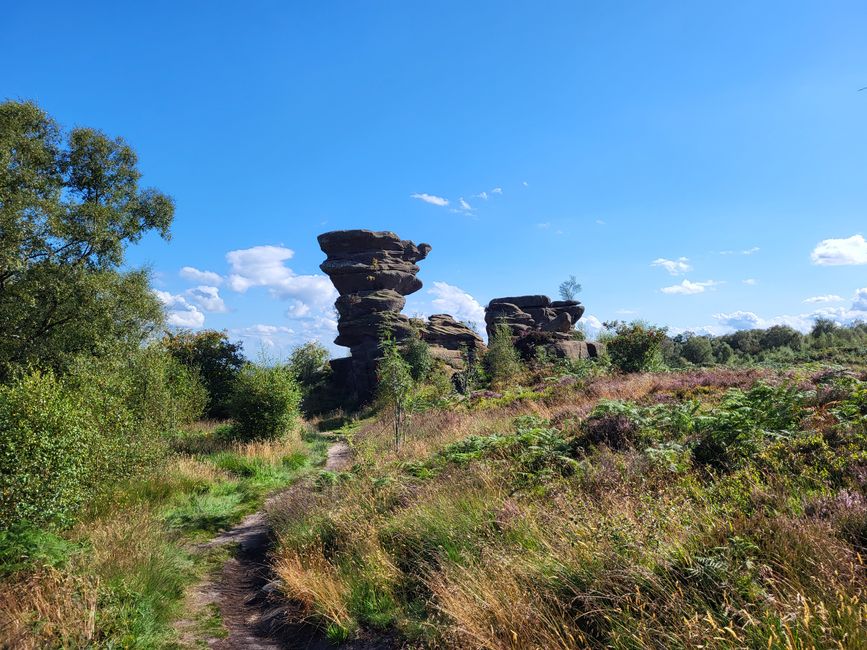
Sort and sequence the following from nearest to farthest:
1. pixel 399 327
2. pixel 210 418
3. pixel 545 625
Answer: pixel 545 625 < pixel 210 418 < pixel 399 327

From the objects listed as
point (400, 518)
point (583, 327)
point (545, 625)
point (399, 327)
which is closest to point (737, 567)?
point (545, 625)

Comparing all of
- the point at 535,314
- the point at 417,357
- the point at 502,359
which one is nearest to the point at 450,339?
the point at 417,357

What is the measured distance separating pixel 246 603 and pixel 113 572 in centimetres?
177

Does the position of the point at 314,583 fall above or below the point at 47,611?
below

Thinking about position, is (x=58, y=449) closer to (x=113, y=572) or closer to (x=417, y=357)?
(x=113, y=572)

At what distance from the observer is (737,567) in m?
3.49

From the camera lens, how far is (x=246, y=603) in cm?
665

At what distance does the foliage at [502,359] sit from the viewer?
3281 cm

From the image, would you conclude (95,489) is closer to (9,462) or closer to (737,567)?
(9,462)

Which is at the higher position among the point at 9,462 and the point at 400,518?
the point at 9,462

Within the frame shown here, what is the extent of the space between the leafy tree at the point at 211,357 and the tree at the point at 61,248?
1443 centimetres

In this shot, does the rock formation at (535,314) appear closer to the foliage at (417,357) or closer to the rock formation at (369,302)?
the rock formation at (369,302)

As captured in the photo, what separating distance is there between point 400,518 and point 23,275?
58.2ft

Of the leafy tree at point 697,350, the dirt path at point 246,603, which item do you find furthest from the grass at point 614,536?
the leafy tree at point 697,350
